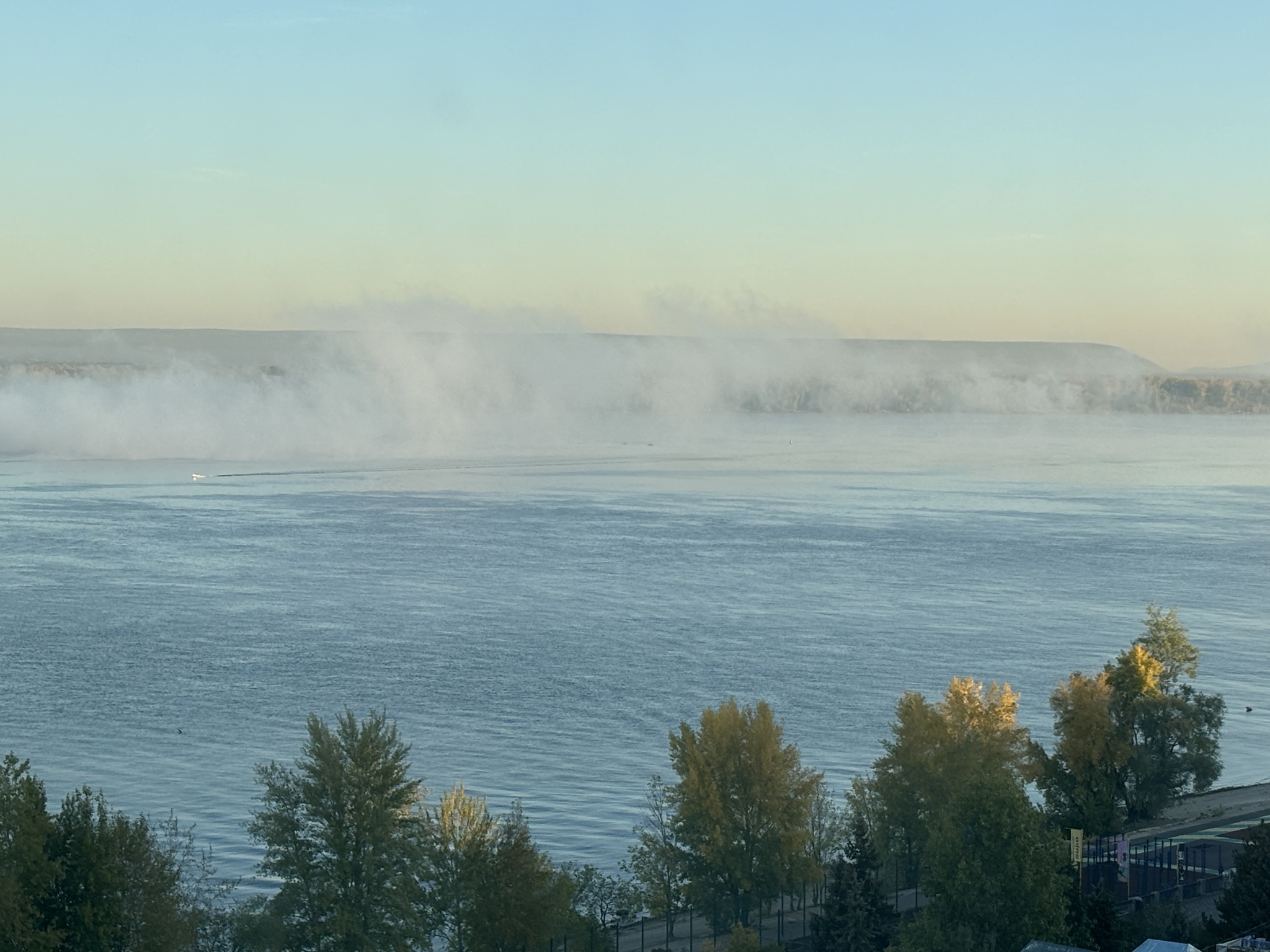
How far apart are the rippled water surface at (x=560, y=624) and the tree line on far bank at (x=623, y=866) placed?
21.1ft

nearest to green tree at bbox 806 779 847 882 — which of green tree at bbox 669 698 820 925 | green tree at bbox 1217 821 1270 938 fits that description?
green tree at bbox 669 698 820 925

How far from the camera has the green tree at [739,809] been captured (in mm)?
29188

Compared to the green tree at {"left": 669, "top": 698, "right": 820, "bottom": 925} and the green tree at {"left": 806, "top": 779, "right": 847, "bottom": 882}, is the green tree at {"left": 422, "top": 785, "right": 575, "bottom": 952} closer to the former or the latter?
the green tree at {"left": 669, "top": 698, "right": 820, "bottom": 925}

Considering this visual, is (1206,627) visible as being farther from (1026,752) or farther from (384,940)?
(384,940)

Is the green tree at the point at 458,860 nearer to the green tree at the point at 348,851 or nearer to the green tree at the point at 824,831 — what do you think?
the green tree at the point at 348,851

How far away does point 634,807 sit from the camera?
39500 mm

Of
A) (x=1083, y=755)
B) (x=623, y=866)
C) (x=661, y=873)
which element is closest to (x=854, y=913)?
(x=661, y=873)

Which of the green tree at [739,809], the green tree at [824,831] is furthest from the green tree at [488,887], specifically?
the green tree at [824,831]

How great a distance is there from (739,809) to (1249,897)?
29.9 ft

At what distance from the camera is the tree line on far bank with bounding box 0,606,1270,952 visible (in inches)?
907

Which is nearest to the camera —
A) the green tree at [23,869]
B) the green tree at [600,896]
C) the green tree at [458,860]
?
the green tree at [23,869]

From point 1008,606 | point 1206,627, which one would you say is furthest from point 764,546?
point 1206,627

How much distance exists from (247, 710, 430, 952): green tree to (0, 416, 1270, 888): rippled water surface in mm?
9459

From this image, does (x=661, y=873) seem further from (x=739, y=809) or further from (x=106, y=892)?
(x=106, y=892)
